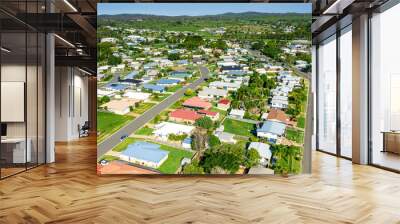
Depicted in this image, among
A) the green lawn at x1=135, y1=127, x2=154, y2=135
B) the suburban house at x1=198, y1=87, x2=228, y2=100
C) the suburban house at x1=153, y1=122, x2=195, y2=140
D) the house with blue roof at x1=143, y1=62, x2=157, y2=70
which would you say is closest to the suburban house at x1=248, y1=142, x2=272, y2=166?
the suburban house at x1=198, y1=87, x2=228, y2=100

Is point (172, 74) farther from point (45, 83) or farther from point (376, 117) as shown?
point (376, 117)

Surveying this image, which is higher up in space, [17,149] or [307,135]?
[307,135]

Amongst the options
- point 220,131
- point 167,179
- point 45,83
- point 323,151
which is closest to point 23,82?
point 45,83

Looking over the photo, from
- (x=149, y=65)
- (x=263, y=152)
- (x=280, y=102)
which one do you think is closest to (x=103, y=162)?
(x=149, y=65)

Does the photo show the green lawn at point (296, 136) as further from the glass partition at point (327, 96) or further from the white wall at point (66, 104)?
the white wall at point (66, 104)

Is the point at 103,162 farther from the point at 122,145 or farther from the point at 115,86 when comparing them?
the point at 115,86

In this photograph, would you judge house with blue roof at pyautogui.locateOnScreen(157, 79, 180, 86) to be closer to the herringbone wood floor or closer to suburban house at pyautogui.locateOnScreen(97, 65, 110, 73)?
suburban house at pyautogui.locateOnScreen(97, 65, 110, 73)

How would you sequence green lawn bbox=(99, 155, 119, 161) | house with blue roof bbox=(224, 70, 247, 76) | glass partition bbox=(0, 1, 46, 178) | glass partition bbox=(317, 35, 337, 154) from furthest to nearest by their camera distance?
glass partition bbox=(317, 35, 337, 154) < house with blue roof bbox=(224, 70, 247, 76) < green lawn bbox=(99, 155, 119, 161) < glass partition bbox=(0, 1, 46, 178)
